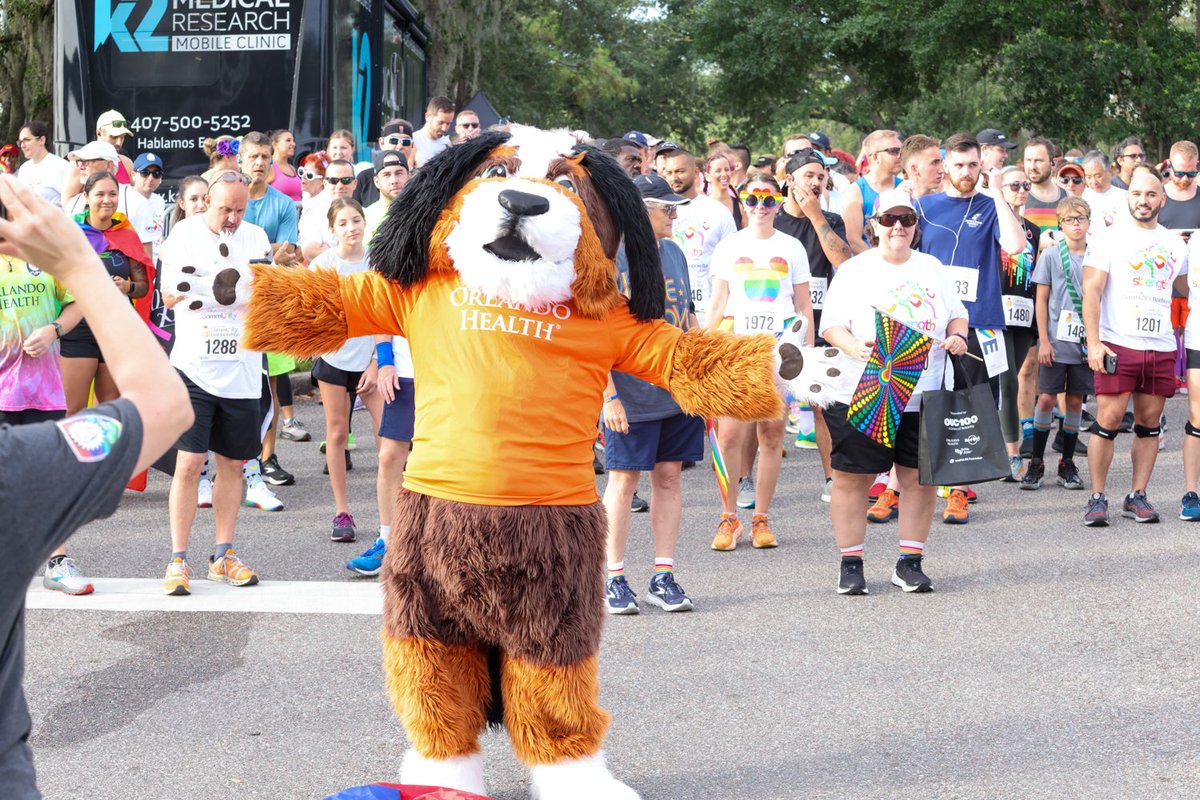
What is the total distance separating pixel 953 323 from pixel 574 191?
2995mm

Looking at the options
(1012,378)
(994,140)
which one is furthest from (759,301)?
(994,140)

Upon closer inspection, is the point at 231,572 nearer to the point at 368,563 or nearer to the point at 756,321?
the point at 368,563

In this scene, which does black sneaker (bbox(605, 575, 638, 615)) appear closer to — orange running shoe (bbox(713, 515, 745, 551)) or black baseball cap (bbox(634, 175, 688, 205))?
orange running shoe (bbox(713, 515, 745, 551))

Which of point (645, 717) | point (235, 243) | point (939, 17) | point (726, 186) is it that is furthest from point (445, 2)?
point (645, 717)

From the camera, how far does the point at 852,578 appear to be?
Result: 6484 mm

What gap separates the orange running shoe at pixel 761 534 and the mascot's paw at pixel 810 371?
311 centimetres

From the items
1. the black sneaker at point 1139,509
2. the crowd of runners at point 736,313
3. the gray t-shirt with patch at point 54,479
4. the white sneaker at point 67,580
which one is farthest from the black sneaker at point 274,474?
the gray t-shirt with patch at point 54,479

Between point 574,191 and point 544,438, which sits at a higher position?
point 574,191

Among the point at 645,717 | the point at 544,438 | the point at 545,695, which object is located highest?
the point at 544,438

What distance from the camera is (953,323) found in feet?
21.4

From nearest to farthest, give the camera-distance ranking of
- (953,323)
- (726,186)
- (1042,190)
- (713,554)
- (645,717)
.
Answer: (645,717) → (953,323) → (713,554) → (726,186) → (1042,190)

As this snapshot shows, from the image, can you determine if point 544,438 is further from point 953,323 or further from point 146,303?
point 146,303

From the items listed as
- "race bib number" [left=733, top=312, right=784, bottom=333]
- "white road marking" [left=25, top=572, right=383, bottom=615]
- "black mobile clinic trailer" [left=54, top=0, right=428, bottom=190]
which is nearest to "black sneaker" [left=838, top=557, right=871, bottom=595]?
"race bib number" [left=733, top=312, right=784, bottom=333]

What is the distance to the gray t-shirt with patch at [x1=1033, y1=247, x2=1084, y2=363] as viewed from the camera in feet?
30.3
